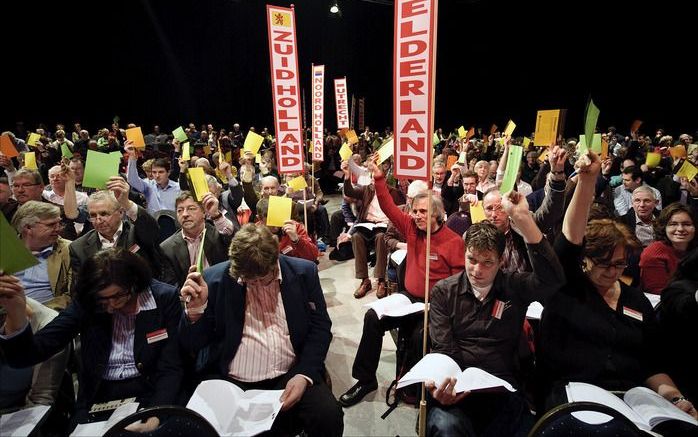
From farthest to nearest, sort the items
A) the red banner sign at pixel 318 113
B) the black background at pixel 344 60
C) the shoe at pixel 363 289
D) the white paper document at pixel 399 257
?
the black background at pixel 344 60 < the red banner sign at pixel 318 113 < the shoe at pixel 363 289 < the white paper document at pixel 399 257

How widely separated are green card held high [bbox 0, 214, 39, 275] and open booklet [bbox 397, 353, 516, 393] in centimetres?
175

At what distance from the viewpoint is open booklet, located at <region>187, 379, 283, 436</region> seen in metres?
1.83

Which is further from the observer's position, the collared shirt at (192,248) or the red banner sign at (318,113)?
the red banner sign at (318,113)

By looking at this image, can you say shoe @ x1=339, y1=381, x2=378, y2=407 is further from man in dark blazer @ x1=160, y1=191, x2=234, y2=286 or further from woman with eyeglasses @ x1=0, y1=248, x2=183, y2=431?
man in dark blazer @ x1=160, y1=191, x2=234, y2=286

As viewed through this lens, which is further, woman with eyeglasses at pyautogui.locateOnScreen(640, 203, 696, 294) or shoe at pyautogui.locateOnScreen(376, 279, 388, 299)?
shoe at pyautogui.locateOnScreen(376, 279, 388, 299)

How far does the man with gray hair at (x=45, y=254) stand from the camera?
9.04 ft

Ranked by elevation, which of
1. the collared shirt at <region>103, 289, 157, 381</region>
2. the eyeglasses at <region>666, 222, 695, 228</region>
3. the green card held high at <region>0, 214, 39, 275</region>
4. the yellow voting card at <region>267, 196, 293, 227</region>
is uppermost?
the green card held high at <region>0, 214, 39, 275</region>

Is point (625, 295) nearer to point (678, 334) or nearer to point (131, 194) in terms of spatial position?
point (678, 334)

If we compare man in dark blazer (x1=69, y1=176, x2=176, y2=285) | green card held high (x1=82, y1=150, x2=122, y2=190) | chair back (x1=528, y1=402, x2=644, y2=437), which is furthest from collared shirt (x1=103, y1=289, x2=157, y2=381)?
chair back (x1=528, y1=402, x2=644, y2=437)

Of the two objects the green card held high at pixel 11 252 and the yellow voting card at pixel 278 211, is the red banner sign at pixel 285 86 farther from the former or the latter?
the green card held high at pixel 11 252

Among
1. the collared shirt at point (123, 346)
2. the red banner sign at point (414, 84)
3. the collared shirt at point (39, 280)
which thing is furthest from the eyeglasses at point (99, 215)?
the red banner sign at point (414, 84)

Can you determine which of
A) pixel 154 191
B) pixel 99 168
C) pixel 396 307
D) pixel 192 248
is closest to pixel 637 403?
pixel 396 307

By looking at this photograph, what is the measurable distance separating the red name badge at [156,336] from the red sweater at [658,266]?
11.5ft

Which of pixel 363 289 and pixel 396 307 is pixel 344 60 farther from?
pixel 396 307
